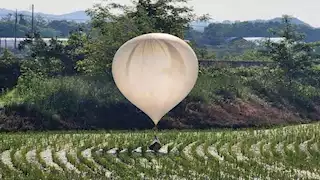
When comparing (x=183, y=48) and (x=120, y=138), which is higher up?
(x=183, y=48)

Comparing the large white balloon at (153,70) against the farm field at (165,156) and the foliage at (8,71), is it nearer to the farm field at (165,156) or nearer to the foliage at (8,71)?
the farm field at (165,156)

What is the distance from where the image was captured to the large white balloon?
58.9ft

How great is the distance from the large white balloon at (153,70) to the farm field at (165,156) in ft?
5.48

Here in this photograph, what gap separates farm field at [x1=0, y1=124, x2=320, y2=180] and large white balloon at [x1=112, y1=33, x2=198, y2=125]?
1671mm

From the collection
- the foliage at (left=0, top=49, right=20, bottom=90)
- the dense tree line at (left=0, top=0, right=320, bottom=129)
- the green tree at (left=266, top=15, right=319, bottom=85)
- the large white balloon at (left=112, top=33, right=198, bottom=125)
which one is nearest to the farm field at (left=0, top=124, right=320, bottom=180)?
the large white balloon at (left=112, top=33, right=198, bottom=125)

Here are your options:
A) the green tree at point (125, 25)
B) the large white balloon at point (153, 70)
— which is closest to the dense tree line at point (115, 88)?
the green tree at point (125, 25)

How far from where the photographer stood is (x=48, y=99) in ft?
87.9

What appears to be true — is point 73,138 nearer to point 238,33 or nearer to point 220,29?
point 220,29

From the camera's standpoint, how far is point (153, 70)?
58.8 ft

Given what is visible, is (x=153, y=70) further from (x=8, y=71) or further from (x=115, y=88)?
(x=8, y=71)

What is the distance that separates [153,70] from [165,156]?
2.44 m

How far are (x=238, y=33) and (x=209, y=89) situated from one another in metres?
96.5

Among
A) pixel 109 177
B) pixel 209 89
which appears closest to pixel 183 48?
pixel 109 177

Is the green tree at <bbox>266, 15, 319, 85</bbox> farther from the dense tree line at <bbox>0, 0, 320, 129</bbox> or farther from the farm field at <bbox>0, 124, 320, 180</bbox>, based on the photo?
the farm field at <bbox>0, 124, 320, 180</bbox>
